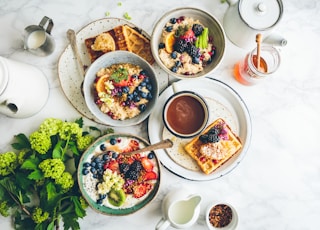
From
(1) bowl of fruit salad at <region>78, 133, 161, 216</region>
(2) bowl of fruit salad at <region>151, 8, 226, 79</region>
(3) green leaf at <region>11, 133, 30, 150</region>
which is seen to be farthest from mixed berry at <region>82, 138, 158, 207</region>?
(2) bowl of fruit salad at <region>151, 8, 226, 79</region>

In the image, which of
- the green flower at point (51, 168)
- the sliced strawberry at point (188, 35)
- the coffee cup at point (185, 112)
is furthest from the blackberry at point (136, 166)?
the sliced strawberry at point (188, 35)

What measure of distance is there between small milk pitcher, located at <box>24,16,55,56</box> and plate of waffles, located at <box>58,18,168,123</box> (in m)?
0.09

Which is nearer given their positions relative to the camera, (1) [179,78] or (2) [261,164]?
(1) [179,78]

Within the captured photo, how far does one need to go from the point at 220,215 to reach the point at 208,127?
477 mm

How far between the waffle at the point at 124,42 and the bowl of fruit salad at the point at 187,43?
0.34 ft

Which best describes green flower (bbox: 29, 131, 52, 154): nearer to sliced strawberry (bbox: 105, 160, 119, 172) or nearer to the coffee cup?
sliced strawberry (bbox: 105, 160, 119, 172)

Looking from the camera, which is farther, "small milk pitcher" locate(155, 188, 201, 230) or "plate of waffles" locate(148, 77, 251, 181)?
"plate of waffles" locate(148, 77, 251, 181)

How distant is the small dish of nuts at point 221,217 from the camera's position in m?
2.35

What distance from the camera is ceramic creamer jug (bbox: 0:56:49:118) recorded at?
2.02 m

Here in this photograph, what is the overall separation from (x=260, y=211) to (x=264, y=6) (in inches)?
43.7

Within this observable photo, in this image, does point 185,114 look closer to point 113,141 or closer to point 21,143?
point 113,141

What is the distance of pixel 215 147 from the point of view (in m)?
2.32

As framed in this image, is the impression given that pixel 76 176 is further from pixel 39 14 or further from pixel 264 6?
pixel 264 6

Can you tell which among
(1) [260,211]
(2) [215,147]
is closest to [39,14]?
(2) [215,147]
